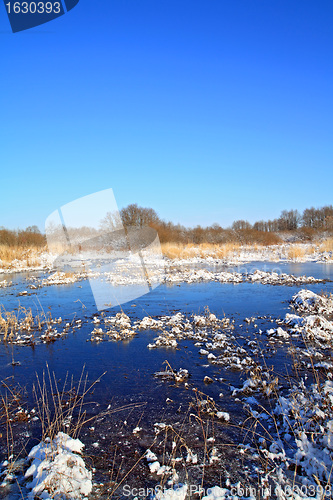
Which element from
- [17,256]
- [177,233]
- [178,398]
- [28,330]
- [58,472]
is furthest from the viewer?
[177,233]

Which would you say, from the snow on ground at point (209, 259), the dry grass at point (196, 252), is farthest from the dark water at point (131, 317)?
the dry grass at point (196, 252)

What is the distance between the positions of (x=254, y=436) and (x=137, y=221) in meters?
36.3

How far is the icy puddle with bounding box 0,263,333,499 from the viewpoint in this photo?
2.91 meters

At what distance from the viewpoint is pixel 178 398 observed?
442 cm

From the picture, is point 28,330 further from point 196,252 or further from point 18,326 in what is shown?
point 196,252

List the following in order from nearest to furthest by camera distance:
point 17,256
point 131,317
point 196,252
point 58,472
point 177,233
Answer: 1. point 58,472
2. point 131,317
3. point 17,256
4. point 196,252
5. point 177,233

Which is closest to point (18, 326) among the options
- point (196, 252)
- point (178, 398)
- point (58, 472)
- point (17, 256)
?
point (178, 398)

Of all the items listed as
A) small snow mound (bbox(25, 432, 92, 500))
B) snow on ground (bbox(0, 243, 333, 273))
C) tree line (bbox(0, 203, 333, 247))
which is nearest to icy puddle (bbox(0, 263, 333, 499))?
small snow mound (bbox(25, 432, 92, 500))

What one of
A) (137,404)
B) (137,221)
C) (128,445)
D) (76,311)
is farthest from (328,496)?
(137,221)

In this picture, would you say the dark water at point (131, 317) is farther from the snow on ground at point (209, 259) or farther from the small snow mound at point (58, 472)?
the snow on ground at point (209, 259)

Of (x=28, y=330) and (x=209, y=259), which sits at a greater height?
(x=209, y=259)

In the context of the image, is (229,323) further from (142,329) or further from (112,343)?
(112,343)

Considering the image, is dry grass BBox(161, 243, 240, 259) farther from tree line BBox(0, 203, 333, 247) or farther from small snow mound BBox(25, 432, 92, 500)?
small snow mound BBox(25, 432, 92, 500)

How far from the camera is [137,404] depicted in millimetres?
4297
